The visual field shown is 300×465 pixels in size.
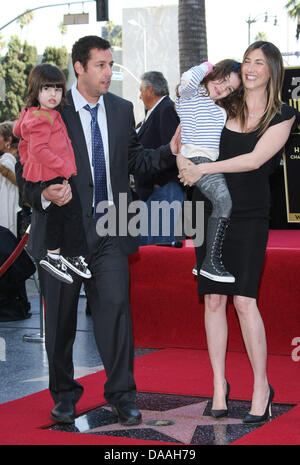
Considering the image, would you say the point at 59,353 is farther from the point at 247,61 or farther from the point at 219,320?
the point at 247,61

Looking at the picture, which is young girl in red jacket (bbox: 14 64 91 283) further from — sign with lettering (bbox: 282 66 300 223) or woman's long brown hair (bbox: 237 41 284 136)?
sign with lettering (bbox: 282 66 300 223)

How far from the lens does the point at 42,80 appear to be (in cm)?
411

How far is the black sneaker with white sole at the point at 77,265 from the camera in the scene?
13.9 ft

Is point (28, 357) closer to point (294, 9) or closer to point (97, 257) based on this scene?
point (97, 257)

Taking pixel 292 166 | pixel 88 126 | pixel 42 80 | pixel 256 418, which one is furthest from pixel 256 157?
pixel 292 166

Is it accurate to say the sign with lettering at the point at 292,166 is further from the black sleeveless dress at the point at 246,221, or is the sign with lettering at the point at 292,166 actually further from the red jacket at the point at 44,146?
the red jacket at the point at 44,146

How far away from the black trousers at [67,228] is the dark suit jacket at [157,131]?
7.73 feet

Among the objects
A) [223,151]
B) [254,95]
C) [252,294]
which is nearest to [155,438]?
[252,294]

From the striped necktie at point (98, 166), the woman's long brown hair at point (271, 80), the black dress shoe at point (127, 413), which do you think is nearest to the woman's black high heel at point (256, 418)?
the black dress shoe at point (127, 413)

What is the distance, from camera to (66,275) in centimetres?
423

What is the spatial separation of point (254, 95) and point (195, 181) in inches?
21.9

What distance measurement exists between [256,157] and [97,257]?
39.6 inches

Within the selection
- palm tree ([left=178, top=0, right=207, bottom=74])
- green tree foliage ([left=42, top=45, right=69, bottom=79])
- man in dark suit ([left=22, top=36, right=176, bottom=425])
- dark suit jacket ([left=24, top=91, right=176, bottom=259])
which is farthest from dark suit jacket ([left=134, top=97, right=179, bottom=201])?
green tree foliage ([left=42, top=45, right=69, bottom=79])
